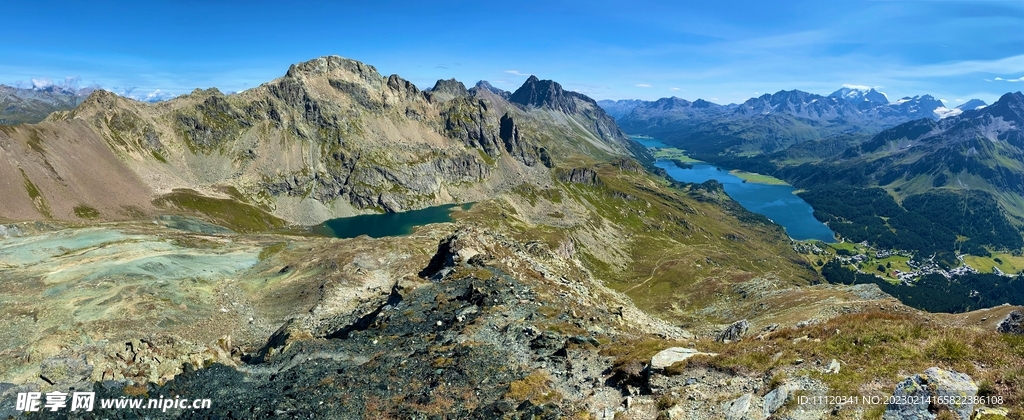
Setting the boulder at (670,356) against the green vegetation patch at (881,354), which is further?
the boulder at (670,356)

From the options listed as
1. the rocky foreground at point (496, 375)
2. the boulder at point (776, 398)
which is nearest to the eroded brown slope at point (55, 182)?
the rocky foreground at point (496, 375)

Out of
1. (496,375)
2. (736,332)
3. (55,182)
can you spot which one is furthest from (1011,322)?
(55,182)

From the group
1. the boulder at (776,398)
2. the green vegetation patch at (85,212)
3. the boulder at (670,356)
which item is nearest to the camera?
the boulder at (776,398)

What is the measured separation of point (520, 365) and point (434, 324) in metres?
12.3

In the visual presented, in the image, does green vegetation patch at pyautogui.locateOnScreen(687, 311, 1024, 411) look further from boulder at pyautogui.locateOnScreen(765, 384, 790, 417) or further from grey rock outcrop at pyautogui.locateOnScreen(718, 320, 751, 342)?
grey rock outcrop at pyautogui.locateOnScreen(718, 320, 751, 342)

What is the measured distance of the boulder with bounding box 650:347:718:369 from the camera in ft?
80.2

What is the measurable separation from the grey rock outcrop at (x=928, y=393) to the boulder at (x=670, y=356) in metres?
9.42

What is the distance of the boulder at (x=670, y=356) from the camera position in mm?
24453

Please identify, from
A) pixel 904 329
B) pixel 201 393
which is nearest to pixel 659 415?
pixel 904 329

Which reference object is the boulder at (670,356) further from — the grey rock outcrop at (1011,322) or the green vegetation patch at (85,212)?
the green vegetation patch at (85,212)

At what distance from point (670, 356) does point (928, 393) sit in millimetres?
10983

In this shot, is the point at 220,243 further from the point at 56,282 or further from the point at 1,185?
the point at 1,185

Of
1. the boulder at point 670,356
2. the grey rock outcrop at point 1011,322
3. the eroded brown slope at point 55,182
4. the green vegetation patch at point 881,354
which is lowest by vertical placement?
the grey rock outcrop at point 1011,322

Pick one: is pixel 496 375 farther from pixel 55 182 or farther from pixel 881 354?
pixel 55 182
